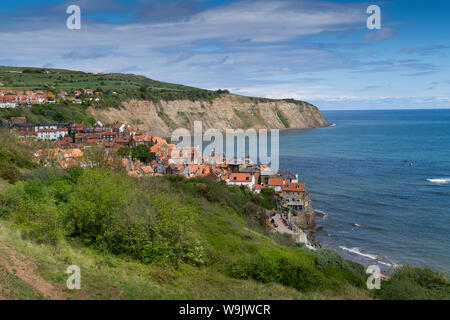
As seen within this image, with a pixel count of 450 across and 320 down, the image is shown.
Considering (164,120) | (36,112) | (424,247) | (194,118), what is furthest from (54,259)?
(194,118)

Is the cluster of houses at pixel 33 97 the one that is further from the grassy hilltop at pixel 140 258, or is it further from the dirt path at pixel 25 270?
the dirt path at pixel 25 270

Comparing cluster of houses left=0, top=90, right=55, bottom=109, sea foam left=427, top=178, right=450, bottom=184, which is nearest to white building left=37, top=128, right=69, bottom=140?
cluster of houses left=0, top=90, right=55, bottom=109

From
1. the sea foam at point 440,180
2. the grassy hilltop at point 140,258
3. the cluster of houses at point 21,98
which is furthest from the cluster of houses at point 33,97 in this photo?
the sea foam at point 440,180

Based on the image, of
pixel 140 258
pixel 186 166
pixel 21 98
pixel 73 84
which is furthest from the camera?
pixel 73 84

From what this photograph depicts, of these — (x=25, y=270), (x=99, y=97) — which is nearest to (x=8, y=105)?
(x=99, y=97)

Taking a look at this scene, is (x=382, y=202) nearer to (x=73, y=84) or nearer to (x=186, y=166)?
(x=186, y=166)

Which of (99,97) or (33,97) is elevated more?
(99,97)

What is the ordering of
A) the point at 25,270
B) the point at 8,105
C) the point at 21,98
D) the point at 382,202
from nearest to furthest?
1. the point at 25,270
2. the point at 382,202
3. the point at 8,105
4. the point at 21,98
